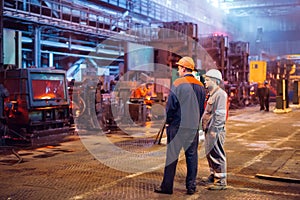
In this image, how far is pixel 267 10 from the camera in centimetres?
4291

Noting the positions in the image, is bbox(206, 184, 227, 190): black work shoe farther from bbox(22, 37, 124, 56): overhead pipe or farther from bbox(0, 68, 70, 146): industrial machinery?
bbox(22, 37, 124, 56): overhead pipe

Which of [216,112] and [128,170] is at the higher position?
[216,112]

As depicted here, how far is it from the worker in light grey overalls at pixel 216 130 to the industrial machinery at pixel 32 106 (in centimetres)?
554

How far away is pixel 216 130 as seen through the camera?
5812mm

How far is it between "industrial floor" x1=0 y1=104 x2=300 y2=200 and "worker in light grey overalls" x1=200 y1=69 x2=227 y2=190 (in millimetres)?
247

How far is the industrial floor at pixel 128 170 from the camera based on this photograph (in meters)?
5.54

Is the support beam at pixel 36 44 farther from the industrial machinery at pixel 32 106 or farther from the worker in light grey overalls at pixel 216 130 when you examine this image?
the worker in light grey overalls at pixel 216 130

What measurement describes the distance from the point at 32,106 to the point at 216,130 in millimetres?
5766

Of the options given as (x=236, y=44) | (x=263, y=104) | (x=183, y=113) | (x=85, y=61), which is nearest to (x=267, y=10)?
(x=236, y=44)

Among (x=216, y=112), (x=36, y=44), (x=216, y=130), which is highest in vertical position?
(x=36, y=44)

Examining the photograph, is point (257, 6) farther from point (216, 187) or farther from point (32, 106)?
point (216, 187)

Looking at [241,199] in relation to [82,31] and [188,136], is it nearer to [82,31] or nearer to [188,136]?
[188,136]

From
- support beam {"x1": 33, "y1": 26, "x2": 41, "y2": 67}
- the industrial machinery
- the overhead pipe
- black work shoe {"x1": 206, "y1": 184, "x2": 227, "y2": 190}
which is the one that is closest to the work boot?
black work shoe {"x1": 206, "y1": 184, "x2": 227, "y2": 190}

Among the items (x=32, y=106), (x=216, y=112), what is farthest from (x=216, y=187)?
(x=32, y=106)
